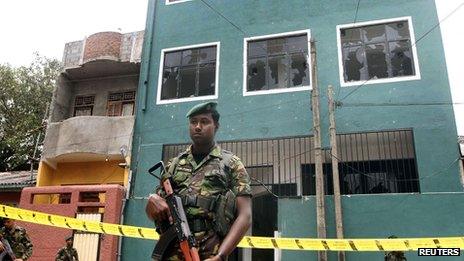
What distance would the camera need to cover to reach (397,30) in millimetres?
11352

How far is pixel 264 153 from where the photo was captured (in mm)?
11906

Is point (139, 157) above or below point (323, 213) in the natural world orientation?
above

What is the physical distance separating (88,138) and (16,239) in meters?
5.88

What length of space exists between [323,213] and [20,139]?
15.7m

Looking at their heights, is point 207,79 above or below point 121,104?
below

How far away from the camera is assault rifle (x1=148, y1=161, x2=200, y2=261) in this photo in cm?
232

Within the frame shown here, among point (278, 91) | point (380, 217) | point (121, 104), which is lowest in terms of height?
point (380, 217)

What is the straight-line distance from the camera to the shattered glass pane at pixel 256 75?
12.0 meters

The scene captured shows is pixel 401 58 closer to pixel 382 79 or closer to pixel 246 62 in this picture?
pixel 382 79

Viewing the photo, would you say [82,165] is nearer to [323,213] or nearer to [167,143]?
[167,143]

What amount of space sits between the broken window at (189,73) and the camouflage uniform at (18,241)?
614 centimetres

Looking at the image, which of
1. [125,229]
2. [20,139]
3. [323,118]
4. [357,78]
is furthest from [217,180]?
[20,139]

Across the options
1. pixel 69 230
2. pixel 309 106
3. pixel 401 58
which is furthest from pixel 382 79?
pixel 69 230

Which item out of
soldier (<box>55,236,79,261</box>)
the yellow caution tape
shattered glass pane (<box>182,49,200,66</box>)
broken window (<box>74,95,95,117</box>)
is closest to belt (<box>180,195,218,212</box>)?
the yellow caution tape
